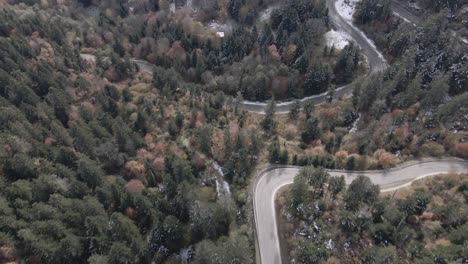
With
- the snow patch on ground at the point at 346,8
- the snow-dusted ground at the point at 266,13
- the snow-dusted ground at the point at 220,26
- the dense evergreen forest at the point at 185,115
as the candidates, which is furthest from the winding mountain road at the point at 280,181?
the snow-dusted ground at the point at 266,13

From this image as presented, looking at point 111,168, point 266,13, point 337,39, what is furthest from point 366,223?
point 266,13

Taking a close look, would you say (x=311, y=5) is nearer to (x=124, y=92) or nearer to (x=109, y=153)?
(x=124, y=92)

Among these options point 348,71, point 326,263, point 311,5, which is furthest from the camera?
point 311,5

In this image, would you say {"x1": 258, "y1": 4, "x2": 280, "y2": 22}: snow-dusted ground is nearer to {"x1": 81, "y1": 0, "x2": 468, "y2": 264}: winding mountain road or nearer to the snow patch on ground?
the snow patch on ground

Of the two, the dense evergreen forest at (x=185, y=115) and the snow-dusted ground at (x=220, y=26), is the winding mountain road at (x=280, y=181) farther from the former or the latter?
the snow-dusted ground at (x=220, y=26)

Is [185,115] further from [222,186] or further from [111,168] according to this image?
[222,186]

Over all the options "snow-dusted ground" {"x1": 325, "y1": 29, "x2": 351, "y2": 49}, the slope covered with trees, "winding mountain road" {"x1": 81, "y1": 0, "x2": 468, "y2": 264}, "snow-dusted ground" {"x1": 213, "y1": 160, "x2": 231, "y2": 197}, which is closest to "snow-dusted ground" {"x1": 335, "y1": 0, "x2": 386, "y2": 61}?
"snow-dusted ground" {"x1": 325, "y1": 29, "x2": 351, "y2": 49}

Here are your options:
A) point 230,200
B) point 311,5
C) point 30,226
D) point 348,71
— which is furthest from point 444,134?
point 30,226
